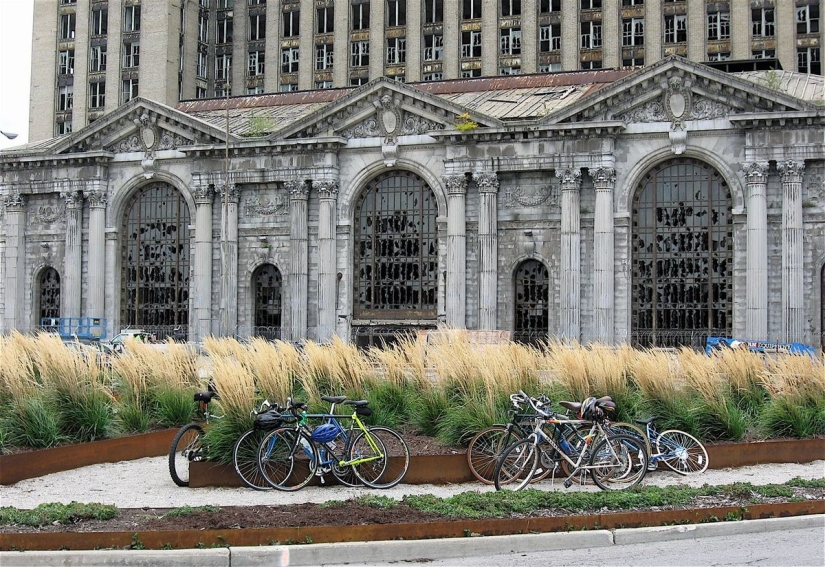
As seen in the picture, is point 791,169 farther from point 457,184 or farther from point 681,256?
point 457,184

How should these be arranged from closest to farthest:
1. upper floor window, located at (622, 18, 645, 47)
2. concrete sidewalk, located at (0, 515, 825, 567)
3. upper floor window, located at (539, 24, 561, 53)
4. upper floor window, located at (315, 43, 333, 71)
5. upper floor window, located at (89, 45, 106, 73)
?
1. concrete sidewalk, located at (0, 515, 825, 567)
2. upper floor window, located at (622, 18, 645, 47)
3. upper floor window, located at (539, 24, 561, 53)
4. upper floor window, located at (315, 43, 333, 71)
5. upper floor window, located at (89, 45, 106, 73)

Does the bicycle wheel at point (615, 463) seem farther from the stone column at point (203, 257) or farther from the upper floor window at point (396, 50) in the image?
the upper floor window at point (396, 50)

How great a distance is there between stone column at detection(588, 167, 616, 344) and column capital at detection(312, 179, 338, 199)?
37.5 ft

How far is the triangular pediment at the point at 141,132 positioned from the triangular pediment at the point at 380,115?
4.41 meters

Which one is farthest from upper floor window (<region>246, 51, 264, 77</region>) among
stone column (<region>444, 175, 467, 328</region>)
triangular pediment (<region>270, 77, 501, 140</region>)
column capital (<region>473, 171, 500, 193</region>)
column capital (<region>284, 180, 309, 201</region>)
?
column capital (<region>473, 171, 500, 193</region>)

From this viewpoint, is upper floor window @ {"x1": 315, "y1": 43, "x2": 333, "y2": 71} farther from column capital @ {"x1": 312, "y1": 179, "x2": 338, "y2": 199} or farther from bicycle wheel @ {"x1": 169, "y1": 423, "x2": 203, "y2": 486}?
bicycle wheel @ {"x1": 169, "y1": 423, "x2": 203, "y2": 486}

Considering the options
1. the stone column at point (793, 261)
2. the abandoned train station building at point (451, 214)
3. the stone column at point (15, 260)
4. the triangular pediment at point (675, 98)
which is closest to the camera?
the stone column at point (793, 261)

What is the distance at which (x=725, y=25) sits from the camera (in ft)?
229

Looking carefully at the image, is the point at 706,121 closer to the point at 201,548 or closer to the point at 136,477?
the point at 136,477

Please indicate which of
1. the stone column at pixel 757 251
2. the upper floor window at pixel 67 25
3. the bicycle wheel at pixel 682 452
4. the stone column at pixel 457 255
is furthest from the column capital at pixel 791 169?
the upper floor window at pixel 67 25

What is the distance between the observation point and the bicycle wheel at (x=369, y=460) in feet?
51.1

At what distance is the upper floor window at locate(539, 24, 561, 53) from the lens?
7238 centimetres

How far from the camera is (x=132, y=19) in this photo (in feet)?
257

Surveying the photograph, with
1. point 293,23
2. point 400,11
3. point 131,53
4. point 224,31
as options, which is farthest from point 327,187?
point 224,31
